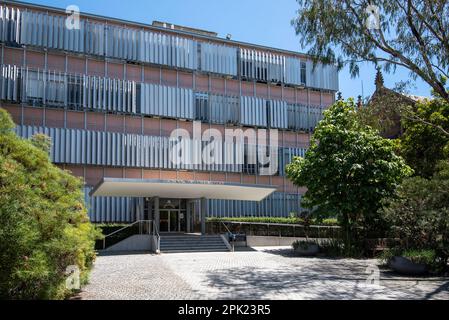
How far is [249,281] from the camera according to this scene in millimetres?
13344

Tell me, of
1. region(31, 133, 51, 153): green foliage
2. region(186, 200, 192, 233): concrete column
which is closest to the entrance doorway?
region(186, 200, 192, 233): concrete column

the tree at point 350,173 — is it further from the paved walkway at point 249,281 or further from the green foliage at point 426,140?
the green foliage at point 426,140

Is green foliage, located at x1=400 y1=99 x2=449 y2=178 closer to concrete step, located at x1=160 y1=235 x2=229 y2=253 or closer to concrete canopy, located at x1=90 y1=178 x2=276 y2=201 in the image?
concrete canopy, located at x1=90 y1=178 x2=276 y2=201

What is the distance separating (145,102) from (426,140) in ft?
61.9

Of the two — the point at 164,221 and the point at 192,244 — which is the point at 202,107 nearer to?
the point at 164,221

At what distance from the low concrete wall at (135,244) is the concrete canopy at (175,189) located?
2.57m

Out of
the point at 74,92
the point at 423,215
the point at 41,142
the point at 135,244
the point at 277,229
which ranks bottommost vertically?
the point at 135,244

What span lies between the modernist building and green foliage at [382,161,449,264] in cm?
1157

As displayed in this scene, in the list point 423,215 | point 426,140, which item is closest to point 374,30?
point 423,215

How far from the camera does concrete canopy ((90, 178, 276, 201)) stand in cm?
2414

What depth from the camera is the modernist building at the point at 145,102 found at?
31.2 meters

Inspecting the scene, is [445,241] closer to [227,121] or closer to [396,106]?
[396,106]

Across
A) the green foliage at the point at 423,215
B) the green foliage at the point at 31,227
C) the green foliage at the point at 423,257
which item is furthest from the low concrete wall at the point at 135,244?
the green foliage at the point at 31,227

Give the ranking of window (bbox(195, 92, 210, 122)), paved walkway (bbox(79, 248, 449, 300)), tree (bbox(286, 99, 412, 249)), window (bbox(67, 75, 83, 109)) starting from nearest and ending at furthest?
paved walkway (bbox(79, 248, 449, 300)), tree (bbox(286, 99, 412, 249)), window (bbox(67, 75, 83, 109)), window (bbox(195, 92, 210, 122))
